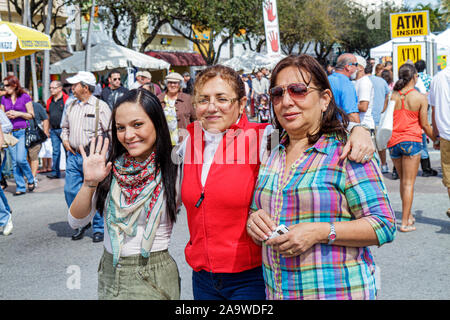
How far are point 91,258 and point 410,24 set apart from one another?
1040cm

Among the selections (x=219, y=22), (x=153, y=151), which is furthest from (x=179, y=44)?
(x=153, y=151)

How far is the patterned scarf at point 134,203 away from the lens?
8.06ft

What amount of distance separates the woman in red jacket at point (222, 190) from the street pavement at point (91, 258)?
1.97 metres

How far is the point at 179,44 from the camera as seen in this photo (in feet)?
140

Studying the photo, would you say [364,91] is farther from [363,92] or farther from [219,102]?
[219,102]

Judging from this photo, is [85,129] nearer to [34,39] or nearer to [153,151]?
[153,151]

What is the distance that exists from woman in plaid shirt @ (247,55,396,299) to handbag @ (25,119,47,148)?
885 centimetres

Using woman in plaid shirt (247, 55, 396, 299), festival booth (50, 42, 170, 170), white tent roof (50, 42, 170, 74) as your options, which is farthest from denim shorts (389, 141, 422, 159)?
white tent roof (50, 42, 170, 74)

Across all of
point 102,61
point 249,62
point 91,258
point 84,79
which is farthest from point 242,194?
point 249,62

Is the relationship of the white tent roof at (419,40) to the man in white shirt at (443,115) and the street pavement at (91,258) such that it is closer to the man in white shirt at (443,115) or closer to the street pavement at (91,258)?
the street pavement at (91,258)

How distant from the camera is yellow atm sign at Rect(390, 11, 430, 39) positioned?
1246 cm

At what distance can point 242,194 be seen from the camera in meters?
2.31

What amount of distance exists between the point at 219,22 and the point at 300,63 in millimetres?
24143

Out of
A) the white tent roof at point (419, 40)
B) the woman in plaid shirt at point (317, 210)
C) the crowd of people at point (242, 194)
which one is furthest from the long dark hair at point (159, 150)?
the white tent roof at point (419, 40)
